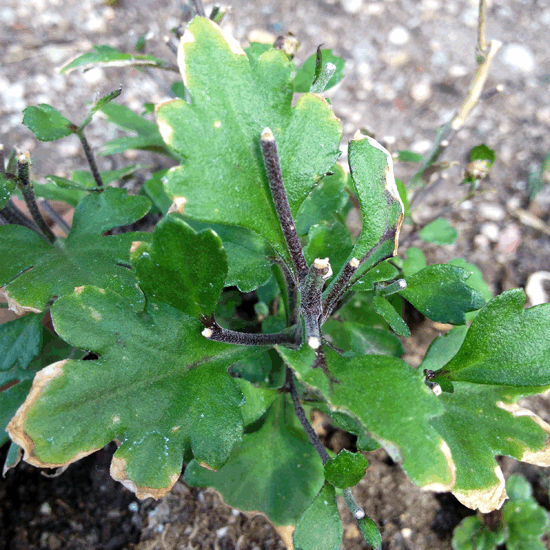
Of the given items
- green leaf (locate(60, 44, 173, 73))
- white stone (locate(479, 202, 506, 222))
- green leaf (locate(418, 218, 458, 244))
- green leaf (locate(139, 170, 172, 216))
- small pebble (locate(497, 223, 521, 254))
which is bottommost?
small pebble (locate(497, 223, 521, 254))

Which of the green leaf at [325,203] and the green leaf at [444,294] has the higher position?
the green leaf at [325,203]

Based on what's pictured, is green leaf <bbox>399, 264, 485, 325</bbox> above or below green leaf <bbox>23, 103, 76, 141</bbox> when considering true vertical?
below

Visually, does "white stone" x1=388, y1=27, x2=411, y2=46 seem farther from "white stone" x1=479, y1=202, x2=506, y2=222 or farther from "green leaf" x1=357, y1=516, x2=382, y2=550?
"green leaf" x1=357, y1=516, x2=382, y2=550

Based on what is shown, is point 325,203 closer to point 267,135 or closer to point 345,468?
point 267,135

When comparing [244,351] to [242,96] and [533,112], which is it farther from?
[533,112]

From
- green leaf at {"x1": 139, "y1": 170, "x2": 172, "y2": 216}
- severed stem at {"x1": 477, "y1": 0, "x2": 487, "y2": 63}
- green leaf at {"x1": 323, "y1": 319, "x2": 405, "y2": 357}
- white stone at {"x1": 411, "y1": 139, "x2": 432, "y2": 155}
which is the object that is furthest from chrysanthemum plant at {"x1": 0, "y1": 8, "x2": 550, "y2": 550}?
white stone at {"x1": 411, "y1": 139, "x2": 432, "y2": 155}

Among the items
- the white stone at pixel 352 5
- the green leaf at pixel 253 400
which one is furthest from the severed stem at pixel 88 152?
the white stone at pixel 352 5

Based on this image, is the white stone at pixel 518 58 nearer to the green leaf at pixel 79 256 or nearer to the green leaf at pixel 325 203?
the green leaf at pixel 325 203
